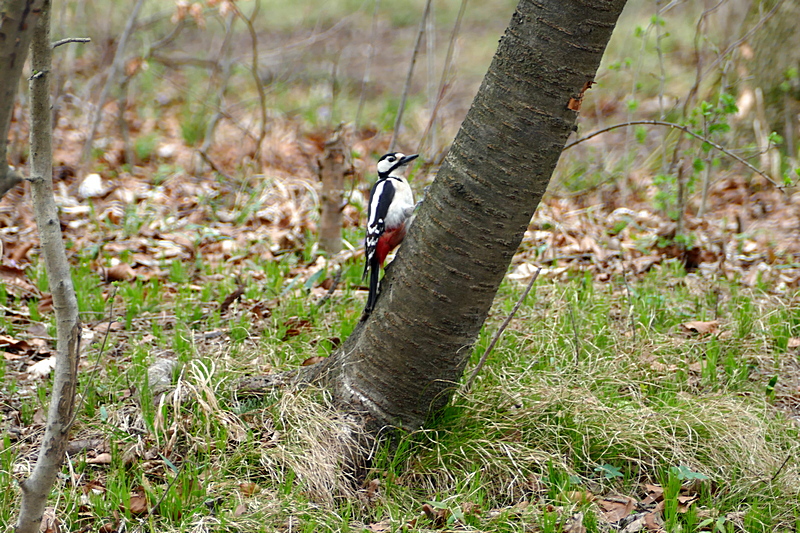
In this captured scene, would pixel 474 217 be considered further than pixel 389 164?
No

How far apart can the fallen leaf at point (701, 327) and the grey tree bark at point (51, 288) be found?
308 centimetres

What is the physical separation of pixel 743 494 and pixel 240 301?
2.95m

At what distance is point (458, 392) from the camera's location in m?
2.92

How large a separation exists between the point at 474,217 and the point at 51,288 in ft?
4.59

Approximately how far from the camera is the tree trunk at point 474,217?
7.55ft

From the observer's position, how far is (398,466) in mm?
2723

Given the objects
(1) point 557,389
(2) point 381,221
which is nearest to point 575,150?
(2) point 381,221

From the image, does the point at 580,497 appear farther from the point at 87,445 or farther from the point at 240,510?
the point at 87,445

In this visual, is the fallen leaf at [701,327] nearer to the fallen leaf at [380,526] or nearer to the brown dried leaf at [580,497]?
the brown dried leaf at [580,497]

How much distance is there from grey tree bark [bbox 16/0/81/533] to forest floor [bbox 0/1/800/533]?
0.15m

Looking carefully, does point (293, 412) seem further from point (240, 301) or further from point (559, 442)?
point (240, 301)

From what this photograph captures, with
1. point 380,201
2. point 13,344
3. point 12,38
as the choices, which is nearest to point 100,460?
point 13,344

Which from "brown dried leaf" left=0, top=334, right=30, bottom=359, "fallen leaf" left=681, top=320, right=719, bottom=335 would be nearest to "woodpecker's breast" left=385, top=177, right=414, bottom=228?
"fallen leaf" left=681, top=320, right=719, bottom=335

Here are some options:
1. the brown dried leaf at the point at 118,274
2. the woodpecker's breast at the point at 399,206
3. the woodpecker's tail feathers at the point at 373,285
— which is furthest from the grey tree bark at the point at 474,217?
the brown dried leaf at the point at 118,274
